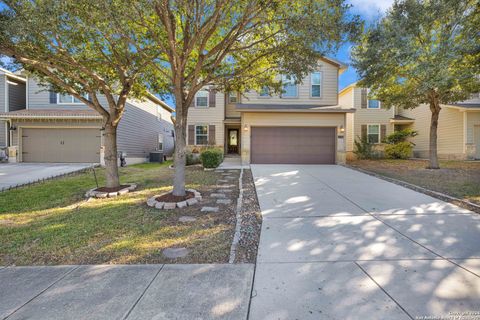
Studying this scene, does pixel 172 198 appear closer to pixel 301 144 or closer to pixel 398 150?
pixel 301 144

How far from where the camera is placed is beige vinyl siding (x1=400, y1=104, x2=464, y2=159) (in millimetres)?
15633

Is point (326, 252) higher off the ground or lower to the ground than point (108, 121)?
lower

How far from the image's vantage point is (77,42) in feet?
20.8

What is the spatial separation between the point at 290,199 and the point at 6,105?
60.1 ft

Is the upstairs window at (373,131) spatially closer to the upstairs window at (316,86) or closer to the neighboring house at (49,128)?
the upstairs window at (316,86)

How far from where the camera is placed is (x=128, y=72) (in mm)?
7555

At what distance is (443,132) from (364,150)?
20.5 feet

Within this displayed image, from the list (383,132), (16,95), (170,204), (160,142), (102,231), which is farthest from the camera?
(160,142)

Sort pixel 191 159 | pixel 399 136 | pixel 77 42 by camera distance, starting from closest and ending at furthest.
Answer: pixel 77 42
pixel 191 159
pixel 399 136

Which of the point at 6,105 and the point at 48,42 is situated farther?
the point at 6,105

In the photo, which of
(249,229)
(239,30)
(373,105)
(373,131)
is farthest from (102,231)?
(373,105)

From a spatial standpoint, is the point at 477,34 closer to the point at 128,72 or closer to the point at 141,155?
the point at 128,72

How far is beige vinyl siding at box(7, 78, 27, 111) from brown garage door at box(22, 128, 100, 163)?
8.71ft

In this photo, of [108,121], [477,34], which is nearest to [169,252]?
[108,121]
